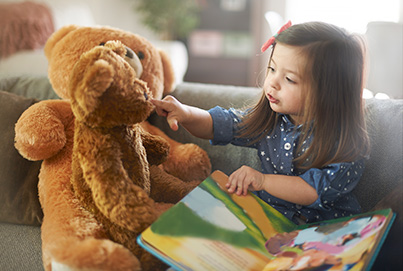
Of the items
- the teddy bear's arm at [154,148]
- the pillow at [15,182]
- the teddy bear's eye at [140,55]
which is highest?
the teddy bear's eye at [140,55]

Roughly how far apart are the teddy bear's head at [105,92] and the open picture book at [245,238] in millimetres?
189

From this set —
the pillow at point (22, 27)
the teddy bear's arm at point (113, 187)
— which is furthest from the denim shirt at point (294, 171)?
the pillow at point (22, 27)

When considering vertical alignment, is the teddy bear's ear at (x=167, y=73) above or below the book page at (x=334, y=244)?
above

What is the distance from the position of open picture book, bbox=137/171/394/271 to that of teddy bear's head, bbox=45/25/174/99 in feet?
1.45

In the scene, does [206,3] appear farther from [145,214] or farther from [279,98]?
[145,214]

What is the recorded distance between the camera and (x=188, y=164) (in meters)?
1.12

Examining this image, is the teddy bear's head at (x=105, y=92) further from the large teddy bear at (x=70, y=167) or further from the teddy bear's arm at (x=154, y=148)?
the teddy bear's arm at (x=154, y=148)

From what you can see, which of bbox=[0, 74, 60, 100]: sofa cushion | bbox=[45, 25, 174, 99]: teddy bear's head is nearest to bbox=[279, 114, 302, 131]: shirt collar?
bbox=[45, 25, 174, 99]: teddy bear's head

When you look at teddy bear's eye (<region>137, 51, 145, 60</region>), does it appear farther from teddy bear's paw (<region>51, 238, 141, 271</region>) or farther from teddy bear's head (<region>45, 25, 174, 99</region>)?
teddy bear's paw (<region>51, 238, 141, 271</region>)

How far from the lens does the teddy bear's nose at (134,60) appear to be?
3.32 ft

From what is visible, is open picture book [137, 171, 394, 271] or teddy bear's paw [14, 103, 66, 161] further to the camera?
teddy bear's paw [14, 103, 66, 161]

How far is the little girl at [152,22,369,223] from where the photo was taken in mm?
854

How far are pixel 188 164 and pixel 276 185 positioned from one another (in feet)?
1.04

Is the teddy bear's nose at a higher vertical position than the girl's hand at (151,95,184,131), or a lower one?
higher
